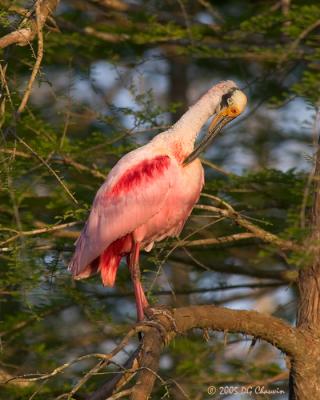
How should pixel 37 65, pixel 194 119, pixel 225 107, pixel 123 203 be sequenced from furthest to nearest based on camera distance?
pixel 225 107
pixel 194 119
pixel 123 203
pixel 37 65

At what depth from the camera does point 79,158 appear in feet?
25.4

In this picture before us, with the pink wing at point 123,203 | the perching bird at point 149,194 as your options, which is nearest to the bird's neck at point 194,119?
the perching bird at point 149,194

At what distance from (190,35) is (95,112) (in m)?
1.02

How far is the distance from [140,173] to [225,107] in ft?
2.45

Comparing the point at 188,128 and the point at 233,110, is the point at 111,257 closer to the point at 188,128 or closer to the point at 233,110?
the point at 188,128

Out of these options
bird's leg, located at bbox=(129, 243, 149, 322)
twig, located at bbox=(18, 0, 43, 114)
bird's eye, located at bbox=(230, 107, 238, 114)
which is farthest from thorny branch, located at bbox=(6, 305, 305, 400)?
bird's eye, located at bbox=(230, 107, 238, 114)

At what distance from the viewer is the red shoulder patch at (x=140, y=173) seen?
6.61 metres

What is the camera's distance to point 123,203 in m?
6.77

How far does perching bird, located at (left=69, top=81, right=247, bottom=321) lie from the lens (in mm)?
6609

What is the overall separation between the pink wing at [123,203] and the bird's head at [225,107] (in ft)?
1.45

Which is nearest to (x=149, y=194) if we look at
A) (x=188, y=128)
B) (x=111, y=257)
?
(x=188, y=128)

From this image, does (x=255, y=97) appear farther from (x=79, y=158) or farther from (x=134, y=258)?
(x=134, y=258)

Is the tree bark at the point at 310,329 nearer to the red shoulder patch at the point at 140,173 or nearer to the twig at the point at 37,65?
the red shoulder patch at the point at 140,173

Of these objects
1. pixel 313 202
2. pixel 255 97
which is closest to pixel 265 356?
pixel 255 97
